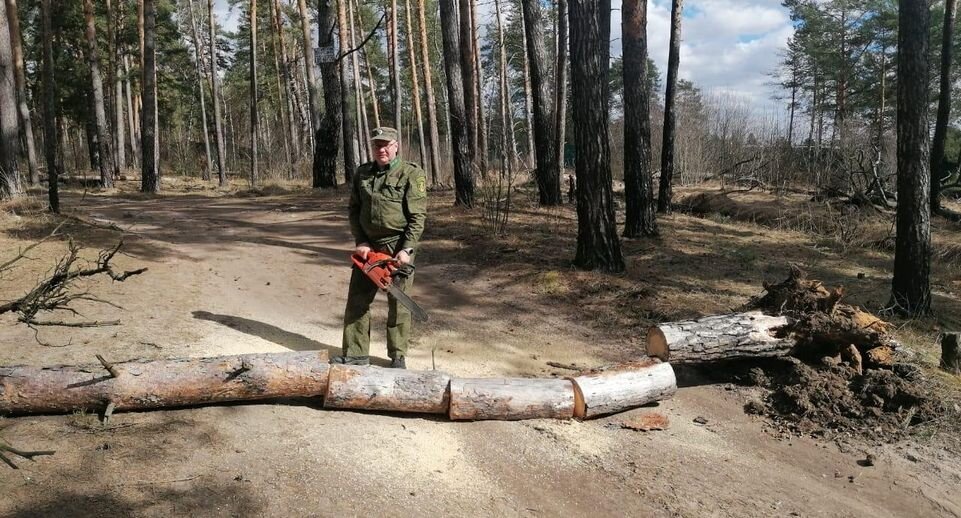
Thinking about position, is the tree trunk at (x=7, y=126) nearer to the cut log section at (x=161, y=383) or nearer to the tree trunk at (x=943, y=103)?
the cut log section at (x=161, y=383)

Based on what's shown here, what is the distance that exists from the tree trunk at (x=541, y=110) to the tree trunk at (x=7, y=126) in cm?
1005

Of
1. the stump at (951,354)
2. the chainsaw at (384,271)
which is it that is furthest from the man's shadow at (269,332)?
the stump at (951,354)

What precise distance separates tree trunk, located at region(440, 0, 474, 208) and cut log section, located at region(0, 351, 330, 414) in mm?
8953

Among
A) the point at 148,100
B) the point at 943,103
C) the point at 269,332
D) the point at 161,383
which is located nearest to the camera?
the point at 161,383

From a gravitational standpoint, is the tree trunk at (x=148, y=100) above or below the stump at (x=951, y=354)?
above

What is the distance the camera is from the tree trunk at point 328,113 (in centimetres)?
1650

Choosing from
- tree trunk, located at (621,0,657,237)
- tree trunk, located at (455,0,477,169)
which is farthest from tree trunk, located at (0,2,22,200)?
tree trunk, located at (621,0,657,237)

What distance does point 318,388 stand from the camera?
14.1 feet

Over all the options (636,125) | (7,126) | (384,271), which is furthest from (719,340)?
(7,126)

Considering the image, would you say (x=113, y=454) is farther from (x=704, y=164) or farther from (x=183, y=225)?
(x=704, y=164)

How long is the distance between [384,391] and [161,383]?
1.48 meters

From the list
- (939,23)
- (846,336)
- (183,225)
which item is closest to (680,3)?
(846,336)

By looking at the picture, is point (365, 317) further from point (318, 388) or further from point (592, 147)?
point (592, 147)

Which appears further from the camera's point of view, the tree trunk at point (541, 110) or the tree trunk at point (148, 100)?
the tree trunk at point (148, 100)
